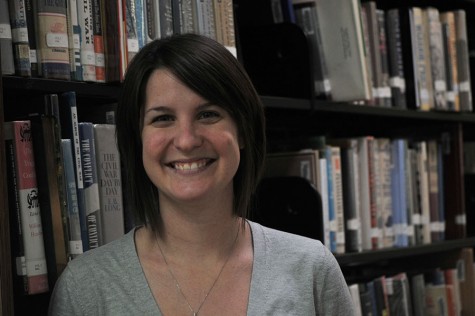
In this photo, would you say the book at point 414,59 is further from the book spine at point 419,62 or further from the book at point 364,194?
the book at point 364,194

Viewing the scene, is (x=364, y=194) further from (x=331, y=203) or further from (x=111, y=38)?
(x=111, y=38)

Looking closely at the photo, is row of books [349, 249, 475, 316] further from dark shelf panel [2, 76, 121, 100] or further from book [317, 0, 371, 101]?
dark shelf panel [2, 76, 121, 100]

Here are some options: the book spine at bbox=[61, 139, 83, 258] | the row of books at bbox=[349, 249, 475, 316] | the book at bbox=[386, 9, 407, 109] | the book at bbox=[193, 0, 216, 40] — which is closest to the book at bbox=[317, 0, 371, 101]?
the book at bbox=[386, 9, 407, 109]

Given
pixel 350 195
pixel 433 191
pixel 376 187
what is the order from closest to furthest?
pixel 350 195 < pixel 376 187 < pixel 433 191

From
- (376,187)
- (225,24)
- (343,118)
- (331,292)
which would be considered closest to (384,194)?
(376,187)

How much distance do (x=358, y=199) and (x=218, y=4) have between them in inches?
29.2

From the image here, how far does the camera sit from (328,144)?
228cm

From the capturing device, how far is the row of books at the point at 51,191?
1388 mm

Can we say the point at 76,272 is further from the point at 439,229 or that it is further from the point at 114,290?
the point at 439,229

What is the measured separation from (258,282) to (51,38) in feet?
1.87

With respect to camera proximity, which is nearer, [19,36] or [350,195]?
[19,36]

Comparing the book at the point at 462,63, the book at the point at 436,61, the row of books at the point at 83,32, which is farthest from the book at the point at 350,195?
the row of books at the point at 83,32

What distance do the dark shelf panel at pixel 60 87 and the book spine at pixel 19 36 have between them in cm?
2

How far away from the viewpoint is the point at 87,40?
60.5 inches
